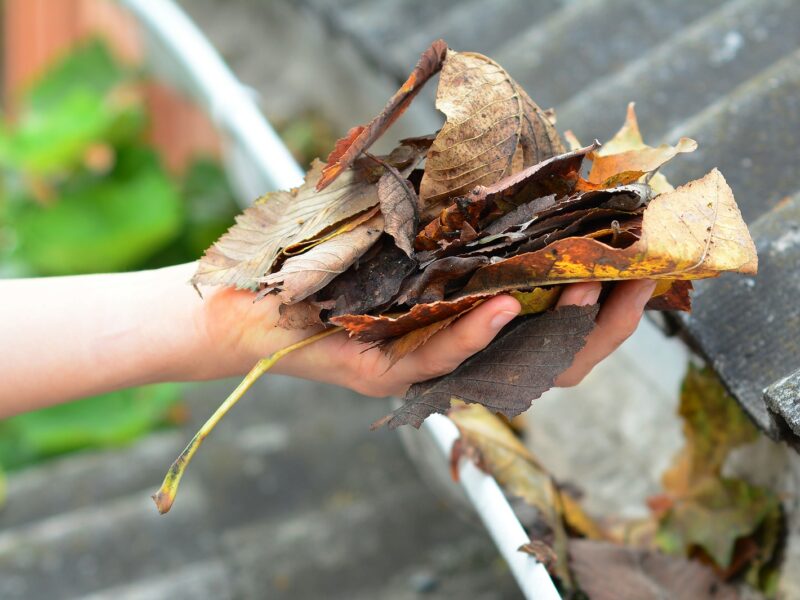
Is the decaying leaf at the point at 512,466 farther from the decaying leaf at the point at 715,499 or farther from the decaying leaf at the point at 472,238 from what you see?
the decaying leaf at the point at 472,238

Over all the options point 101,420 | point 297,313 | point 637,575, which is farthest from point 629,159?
point 101,420

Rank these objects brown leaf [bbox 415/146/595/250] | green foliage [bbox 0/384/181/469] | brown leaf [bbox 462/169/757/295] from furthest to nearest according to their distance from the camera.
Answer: green foliage [bbox 0/384/181/469]
brown leaf [bbox 415/146/595/250]
brown leaf [bbox 462/169/757/295]

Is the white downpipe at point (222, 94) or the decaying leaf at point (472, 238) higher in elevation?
the white downpipe at point (222, 94)

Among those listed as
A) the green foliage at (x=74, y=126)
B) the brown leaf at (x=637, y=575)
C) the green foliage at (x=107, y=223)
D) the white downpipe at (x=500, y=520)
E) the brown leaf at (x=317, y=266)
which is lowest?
the brown leaf at (x=637, y=575)

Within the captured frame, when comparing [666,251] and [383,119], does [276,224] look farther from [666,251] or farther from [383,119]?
[666,251]

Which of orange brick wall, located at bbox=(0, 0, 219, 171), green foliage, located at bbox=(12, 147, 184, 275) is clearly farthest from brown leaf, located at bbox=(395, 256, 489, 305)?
orange brick wall, located at bbox=(0, 0, 219, 171)

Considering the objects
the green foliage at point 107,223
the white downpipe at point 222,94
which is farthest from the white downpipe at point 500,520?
the green foliage at point 107,223

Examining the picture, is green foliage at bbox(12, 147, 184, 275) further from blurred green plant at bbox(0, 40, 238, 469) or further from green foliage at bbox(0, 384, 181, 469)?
green foliage at bbox(0, 384, 181, 469)
